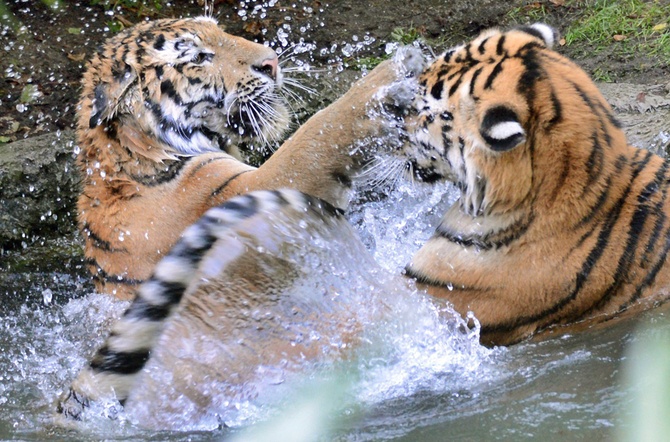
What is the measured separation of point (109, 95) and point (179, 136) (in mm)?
336

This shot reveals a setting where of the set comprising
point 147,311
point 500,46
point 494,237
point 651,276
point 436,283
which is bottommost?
point 147,311

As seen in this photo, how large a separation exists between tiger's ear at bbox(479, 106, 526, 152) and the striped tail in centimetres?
72

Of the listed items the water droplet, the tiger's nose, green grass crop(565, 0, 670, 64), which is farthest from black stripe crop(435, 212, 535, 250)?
green grass crop(565, 0, 670, 64)

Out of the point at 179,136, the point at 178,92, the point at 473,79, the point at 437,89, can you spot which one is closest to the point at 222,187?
the point at 179,136

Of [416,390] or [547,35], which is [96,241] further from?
[547,35]

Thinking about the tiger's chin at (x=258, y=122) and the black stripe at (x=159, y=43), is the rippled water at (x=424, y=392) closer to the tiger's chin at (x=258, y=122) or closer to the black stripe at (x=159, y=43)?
the tiger's chin at (x=258, y=122)

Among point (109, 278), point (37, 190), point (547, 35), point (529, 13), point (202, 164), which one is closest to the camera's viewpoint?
point (547, 35)

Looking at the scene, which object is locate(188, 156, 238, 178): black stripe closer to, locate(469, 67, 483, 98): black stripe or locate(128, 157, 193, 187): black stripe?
locate(128, 157, 193, 187): black stripe

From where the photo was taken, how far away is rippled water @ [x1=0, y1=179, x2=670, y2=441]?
2100mm

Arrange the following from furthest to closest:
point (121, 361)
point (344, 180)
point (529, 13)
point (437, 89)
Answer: point (529, 13) → point (344, 180) → point (437, 89) → point (121, 361)

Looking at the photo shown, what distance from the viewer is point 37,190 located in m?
4.07

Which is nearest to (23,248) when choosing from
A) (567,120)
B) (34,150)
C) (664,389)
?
(34,150)

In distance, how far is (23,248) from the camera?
405 cm

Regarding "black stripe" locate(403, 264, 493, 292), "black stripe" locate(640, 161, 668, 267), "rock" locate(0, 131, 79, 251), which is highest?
"black stripe" locate(640, 161, 668, 267)
